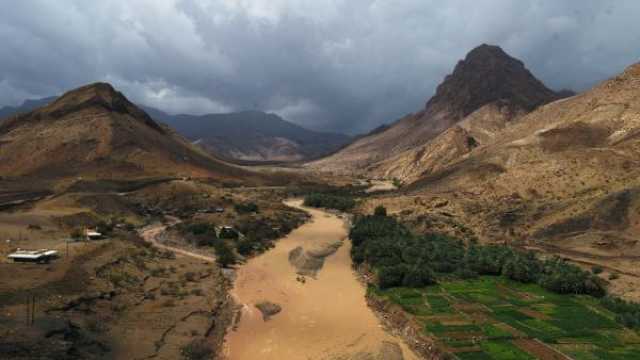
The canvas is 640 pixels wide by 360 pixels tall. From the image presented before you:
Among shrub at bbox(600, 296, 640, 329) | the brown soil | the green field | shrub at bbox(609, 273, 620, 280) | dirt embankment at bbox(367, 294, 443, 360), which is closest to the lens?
the brown soil

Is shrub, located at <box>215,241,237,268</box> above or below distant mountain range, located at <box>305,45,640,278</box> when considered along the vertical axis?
below

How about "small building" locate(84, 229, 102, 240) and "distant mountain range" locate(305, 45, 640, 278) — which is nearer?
"small building" locate(84, 229, 102, 240)

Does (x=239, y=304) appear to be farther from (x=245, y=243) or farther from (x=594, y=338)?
(x=594, y=338)

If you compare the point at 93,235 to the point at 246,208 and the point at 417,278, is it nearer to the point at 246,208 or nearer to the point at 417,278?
the point at 417,278

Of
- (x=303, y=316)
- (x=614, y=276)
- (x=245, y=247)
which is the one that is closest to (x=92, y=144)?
(x=245, y=247)

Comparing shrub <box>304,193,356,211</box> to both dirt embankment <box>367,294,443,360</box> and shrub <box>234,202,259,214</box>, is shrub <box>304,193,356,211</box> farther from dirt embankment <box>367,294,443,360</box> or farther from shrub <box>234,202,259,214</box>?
dirt embankment <box>367,294,443,360</box>

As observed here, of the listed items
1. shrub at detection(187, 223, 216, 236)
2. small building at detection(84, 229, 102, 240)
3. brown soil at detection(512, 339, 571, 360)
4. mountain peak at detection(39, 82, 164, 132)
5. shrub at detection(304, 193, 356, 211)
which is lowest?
brown soil at detection(512, 339, 571, 360)

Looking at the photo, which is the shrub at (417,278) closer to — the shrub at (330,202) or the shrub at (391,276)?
the shrub at (391,276)

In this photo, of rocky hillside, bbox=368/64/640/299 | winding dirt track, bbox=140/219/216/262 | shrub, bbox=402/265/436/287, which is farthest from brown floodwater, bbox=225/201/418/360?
rocky hillside, bbox=368/64/640/299
